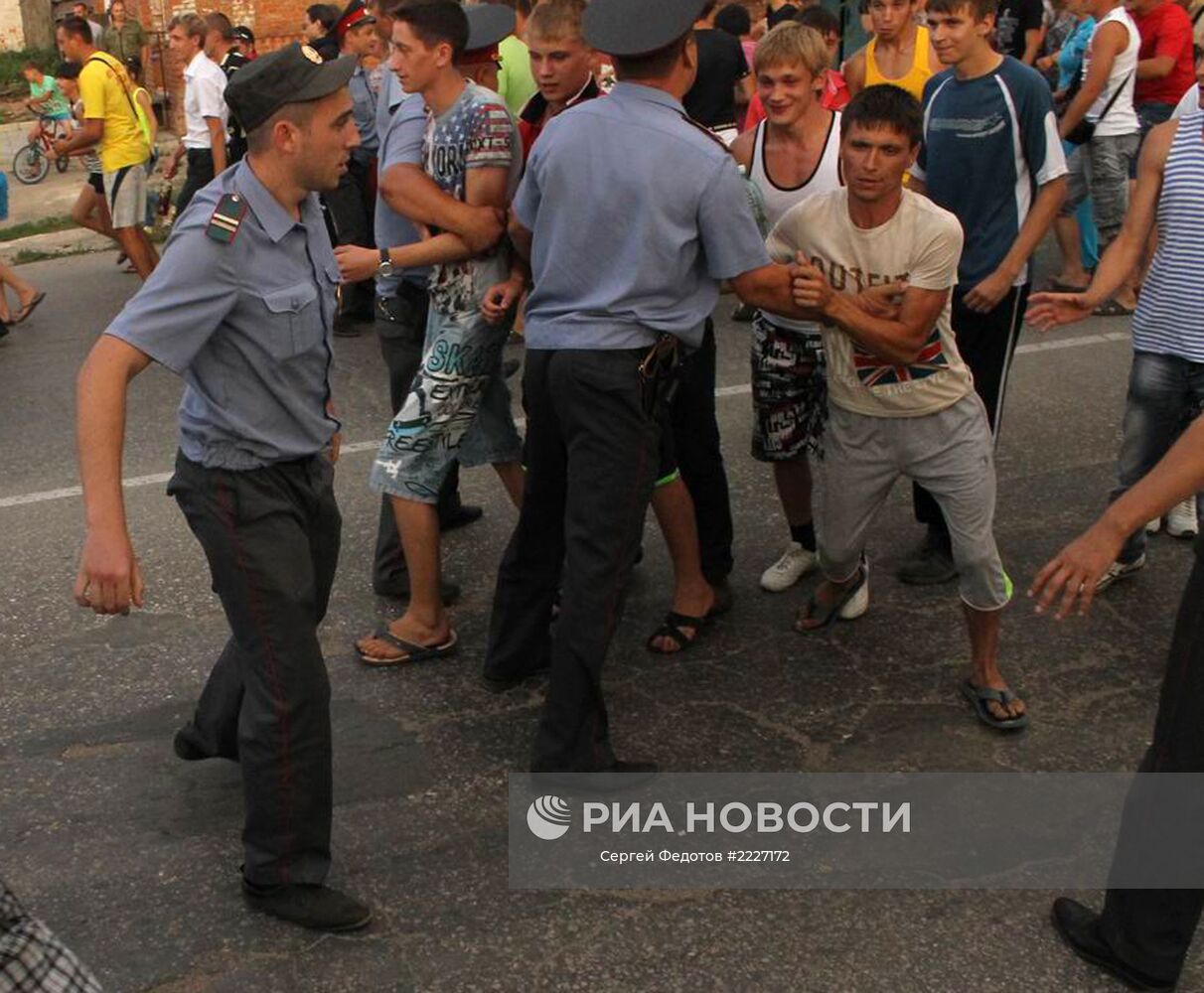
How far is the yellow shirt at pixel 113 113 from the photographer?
9.14 meters

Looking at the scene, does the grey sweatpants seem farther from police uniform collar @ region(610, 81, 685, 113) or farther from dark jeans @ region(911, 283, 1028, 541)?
police uniform collar @ region(610, 81, 685, 113)

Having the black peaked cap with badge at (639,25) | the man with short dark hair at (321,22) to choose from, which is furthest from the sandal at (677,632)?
the man with short dark hair at (321,22)

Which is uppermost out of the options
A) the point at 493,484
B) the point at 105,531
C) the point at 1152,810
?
the point at 105,531

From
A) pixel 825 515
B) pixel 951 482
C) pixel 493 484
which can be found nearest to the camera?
pixel 951 482

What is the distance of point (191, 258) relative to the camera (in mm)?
2977

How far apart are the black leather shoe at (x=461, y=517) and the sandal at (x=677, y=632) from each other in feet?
3.79

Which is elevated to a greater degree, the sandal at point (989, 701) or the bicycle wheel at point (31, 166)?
the sandal at point (989, 701)

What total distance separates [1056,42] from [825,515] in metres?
7.69

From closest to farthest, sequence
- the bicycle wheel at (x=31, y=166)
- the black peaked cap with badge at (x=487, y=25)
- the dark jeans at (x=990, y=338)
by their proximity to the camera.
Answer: the black peaked cap with badge at (x=487, y=25)
the dark jeans at (x=990, y=338)
the bicycle wheel at (x=31, y=166)

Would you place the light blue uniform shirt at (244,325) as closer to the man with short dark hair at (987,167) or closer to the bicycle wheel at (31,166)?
the man with short dark hair at (987,167)

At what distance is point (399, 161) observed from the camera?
4328mm

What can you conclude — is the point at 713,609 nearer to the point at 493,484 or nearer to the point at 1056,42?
the point at 493,484

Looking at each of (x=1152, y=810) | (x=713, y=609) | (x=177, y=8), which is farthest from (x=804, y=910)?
(x=177, y=8)

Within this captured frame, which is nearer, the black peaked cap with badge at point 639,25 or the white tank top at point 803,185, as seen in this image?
the black peaked cap with badge at point 639,25
